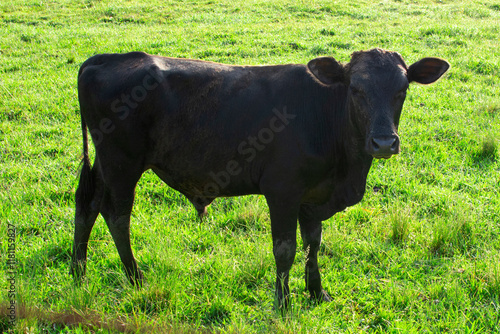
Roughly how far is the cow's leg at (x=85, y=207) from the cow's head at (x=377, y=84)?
2360mm

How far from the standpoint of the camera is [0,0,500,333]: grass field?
3.85 m

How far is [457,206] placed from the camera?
5.24 m

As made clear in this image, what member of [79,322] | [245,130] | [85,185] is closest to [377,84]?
[245,130]

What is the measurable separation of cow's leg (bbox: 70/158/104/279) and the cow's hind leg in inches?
7.7

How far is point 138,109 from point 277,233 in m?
1.61

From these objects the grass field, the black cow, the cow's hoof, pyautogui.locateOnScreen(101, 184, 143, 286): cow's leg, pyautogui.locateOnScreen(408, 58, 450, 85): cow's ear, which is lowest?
the cow's hoof

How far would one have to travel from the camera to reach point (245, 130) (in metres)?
3.94

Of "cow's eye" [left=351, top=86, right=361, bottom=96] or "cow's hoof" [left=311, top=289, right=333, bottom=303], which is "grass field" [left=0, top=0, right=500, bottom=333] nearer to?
"cow's hoof" [left=311, top=289, right=333, bottom=303]

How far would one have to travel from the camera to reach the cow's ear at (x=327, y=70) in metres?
3.76

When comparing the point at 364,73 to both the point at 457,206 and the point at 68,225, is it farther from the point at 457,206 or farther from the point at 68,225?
the point at 68,225

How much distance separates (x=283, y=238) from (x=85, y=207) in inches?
78.5

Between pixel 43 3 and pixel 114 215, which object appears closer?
pixel 114 215

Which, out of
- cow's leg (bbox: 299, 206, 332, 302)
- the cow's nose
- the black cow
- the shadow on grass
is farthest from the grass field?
the cow's nose

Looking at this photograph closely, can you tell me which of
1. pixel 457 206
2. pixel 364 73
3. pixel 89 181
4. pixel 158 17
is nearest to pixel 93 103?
pixel 89 181
